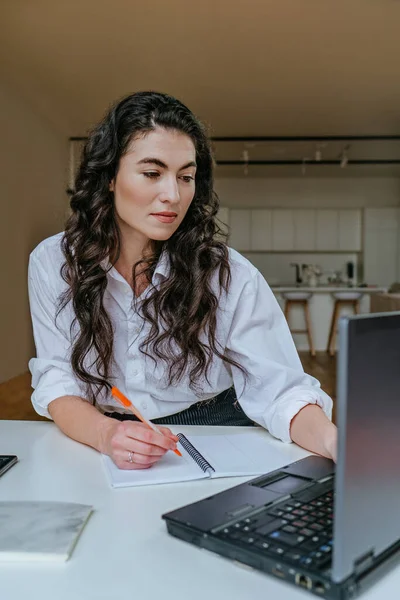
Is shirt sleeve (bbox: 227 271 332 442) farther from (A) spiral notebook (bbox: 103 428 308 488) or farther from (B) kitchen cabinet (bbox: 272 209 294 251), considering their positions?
(B) kitchen cabinet (bbox: 272 209 294 251)

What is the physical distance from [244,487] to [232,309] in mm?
631

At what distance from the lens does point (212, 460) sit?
952 mm

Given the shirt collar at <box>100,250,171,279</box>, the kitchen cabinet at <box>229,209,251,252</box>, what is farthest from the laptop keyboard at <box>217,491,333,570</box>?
the kitchen cabinet at <box>229,209,251,252</box>

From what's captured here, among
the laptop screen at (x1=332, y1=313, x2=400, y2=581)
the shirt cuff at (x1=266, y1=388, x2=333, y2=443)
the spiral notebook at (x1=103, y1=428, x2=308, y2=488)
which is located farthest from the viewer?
the shirt cuff at (x1=266, y1=388, x2=333, y2=443)

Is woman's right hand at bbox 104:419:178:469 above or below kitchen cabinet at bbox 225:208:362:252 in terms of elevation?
below

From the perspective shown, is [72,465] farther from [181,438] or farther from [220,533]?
[220,533]

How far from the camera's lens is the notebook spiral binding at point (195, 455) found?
0.91m

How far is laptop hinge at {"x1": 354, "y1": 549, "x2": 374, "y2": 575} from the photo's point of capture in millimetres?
505

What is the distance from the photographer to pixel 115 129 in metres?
1.31

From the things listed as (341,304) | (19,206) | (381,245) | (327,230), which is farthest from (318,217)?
(19,206)

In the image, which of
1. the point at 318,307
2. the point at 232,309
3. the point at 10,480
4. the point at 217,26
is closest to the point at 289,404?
the point at 232,309

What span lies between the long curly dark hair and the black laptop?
0.65 meters

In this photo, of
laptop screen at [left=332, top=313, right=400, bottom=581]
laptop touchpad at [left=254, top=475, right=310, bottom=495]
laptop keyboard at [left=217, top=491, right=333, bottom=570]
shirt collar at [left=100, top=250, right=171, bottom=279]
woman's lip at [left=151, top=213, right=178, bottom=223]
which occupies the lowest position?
laptop touchpad at [left=254, top=475, right=310, bottom=495]

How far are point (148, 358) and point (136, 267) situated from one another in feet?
0.75
